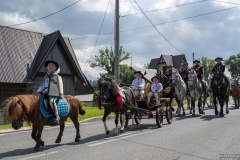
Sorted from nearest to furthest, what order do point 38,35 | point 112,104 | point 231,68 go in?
1. point 112,104
2. point 38,35
3. point 231,68

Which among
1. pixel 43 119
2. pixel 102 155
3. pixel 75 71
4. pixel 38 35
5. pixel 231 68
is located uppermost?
pixel 231 68

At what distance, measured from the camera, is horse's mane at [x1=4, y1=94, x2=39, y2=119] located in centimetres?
757

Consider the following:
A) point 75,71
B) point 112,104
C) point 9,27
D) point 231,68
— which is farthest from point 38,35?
point 231,68

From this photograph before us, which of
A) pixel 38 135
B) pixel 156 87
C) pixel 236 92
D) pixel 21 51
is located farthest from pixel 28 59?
pixel 38 135

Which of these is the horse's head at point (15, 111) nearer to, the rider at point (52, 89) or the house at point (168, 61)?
the rider at point (52, 89)

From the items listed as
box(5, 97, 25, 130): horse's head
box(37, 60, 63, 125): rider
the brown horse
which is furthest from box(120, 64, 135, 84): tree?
box(5, 97, 25, 130): horse's head

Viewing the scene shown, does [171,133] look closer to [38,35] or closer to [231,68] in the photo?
[38,35]

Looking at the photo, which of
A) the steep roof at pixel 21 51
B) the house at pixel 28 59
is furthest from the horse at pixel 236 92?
the steep roof at pixel 21 51

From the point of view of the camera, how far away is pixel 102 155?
25.5 ft

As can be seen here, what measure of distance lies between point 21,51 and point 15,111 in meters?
19.8

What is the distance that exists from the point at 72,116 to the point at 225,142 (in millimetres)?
4805

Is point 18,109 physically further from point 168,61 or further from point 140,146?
point 168,61

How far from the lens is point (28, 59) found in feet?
85.5

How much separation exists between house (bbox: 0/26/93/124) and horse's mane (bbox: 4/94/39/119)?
52.2 feet
